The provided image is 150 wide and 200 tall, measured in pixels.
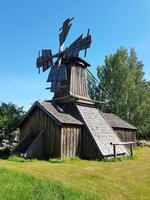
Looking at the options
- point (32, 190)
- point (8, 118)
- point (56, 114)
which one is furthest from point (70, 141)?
point (32, 190)

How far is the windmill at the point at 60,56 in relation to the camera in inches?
1061

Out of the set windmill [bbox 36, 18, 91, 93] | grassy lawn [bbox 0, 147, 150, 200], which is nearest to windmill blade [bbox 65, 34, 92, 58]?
windmill [bbox 36, 18, 91, 93]

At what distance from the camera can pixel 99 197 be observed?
38.7ft

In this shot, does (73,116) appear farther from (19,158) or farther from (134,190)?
(134,190)

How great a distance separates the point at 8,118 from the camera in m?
28.9

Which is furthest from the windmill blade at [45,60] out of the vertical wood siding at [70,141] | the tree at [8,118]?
the vertical wood siding at [70,141]

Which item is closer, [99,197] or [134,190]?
[99,197]

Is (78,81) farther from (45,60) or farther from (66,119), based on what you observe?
(66,119)

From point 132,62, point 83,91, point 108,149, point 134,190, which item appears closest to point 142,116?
point 132,62

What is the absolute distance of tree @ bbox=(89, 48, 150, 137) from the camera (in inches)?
1860

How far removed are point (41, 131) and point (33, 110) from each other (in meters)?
2.31

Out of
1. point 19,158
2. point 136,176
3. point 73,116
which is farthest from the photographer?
point 73,116

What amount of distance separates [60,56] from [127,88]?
2121cm

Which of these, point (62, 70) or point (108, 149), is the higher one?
point (62, 70)
